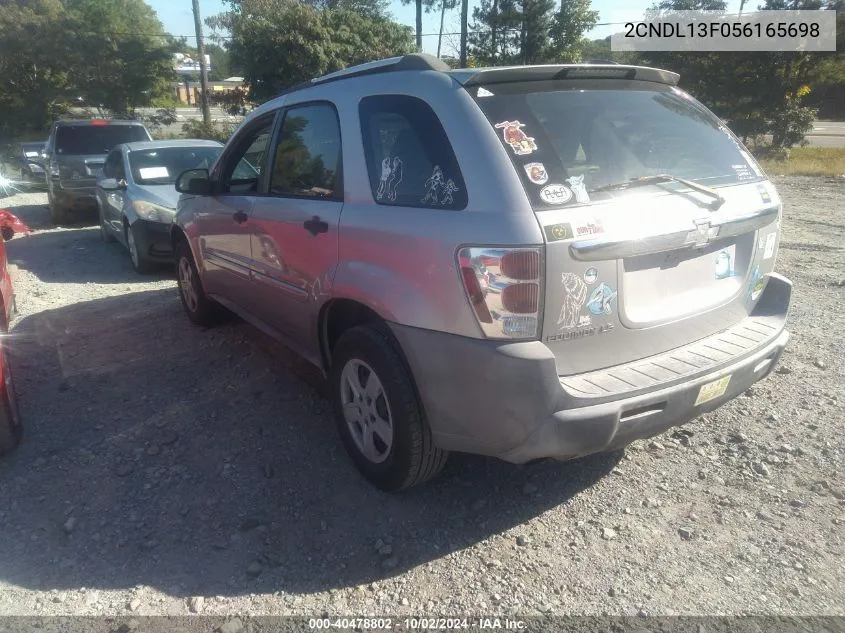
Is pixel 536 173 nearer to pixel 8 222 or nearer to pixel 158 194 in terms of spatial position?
pixel 158 194

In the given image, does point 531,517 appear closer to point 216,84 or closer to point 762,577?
point 762,577

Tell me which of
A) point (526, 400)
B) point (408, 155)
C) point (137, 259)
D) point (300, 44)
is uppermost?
point (300, 44)

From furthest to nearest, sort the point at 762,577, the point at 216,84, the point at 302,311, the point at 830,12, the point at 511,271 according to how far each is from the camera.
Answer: the point at 216,84 < the point at 830,12 < the point at 302,311 < the point at 762,577 < the point at 511,271

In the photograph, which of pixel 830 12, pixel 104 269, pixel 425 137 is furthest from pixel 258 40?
pixel 425 137

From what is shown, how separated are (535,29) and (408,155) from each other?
1026 inches

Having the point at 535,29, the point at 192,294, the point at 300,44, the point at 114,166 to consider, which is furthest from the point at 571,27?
the point at 192,294

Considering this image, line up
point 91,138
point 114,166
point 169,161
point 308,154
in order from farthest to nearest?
1. point 91,138
2. point 114,166
3. point 169,161
4. point 308,154

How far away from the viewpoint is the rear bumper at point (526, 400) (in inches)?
96.3

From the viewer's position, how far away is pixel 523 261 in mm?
2396

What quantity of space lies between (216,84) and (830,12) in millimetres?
55532

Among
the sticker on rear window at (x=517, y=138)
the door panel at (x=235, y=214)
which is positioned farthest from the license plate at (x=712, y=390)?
the door panel at (x=235, y=214)

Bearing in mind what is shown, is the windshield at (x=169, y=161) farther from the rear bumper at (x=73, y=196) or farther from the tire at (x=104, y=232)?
the rear bumper at (x=73, y=196)

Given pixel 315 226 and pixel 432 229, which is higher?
pixel 432 229

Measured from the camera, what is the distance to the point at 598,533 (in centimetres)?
292
